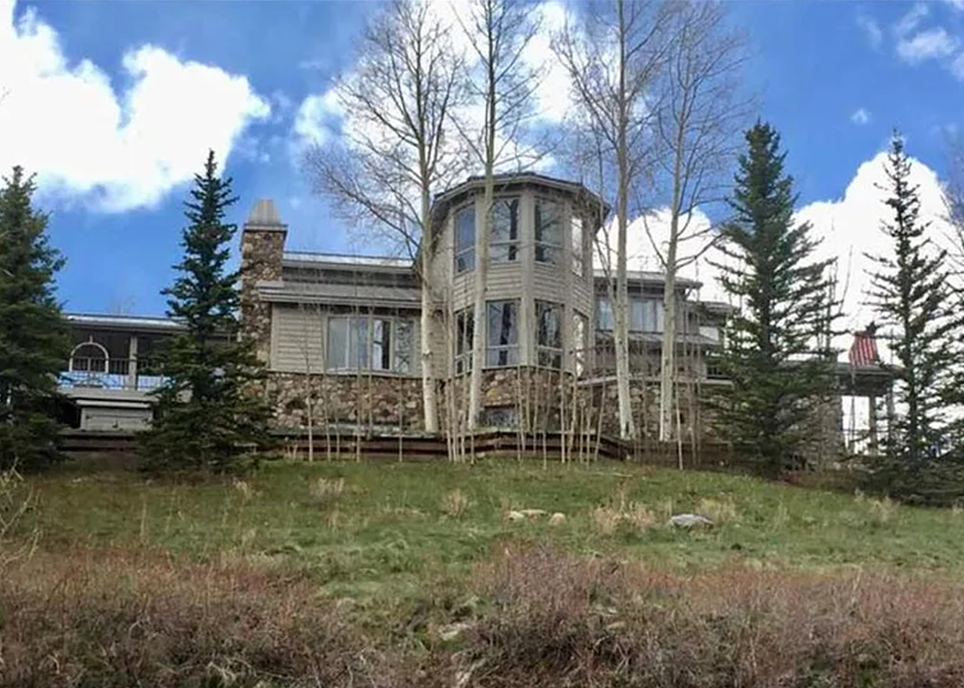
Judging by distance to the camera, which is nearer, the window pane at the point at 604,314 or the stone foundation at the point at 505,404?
the stone foundation at the point at 505,404

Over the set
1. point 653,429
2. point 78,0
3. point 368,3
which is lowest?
point 653,429

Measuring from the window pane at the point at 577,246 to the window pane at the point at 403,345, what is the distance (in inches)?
167

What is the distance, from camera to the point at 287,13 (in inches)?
566

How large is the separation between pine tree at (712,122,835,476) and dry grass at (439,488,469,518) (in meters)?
8.91

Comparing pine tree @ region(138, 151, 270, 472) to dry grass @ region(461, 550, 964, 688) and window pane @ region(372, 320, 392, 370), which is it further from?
dry grass @ region(461, 550, 964, 688)

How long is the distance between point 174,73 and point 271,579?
9.34 metres

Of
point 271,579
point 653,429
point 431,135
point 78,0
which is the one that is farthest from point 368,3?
point 271,579

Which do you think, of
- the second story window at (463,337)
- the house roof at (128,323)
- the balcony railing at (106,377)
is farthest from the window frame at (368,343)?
the house roof at (128,323)

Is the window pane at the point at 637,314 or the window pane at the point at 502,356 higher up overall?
the window pane at the point at 637,314

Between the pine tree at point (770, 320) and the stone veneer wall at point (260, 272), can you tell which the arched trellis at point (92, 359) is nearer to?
the stone veneer wall at point (260, 272)

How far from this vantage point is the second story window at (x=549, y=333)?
2162cm

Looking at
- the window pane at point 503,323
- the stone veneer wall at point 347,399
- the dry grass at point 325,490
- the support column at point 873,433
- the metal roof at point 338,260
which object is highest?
the metal roof at point 338,260

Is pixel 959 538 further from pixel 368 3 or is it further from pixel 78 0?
pixel 368 3

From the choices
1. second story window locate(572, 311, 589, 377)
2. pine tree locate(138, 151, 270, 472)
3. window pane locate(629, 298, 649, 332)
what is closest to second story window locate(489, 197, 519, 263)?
second story window locate(572, 311, 589, 377)
